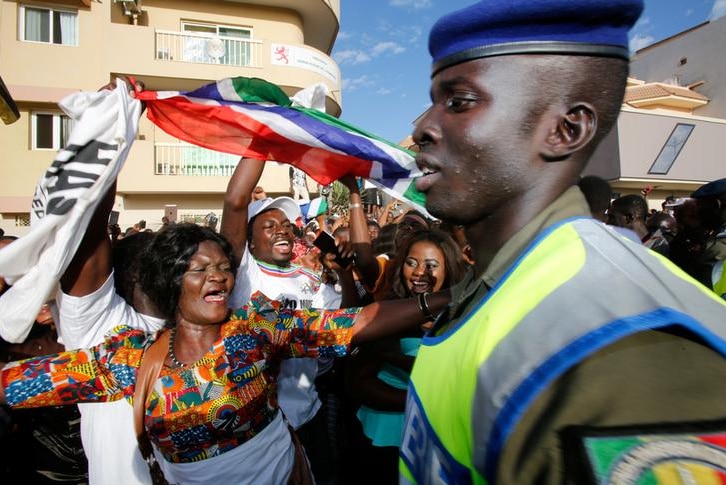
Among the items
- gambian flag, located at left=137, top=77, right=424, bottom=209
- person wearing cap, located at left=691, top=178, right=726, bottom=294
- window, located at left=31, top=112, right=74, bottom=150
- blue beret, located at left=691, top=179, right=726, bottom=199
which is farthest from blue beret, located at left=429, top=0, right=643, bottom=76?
window, located at left=31, top=112, right=74, bottom=150

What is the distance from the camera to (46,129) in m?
13.7

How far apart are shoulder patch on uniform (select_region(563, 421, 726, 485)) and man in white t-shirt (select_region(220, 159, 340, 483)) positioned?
2.16 meters

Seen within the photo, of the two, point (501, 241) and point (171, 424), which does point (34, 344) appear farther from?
point (501, 241)

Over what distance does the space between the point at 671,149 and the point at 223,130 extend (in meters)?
29.5

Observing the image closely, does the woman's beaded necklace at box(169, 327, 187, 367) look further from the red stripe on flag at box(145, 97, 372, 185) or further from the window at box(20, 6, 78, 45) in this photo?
the window at box(20, 6, 78, 45)

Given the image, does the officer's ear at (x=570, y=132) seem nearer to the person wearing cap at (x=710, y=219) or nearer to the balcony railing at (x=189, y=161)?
the person wearing cap at (x=710, y=219)

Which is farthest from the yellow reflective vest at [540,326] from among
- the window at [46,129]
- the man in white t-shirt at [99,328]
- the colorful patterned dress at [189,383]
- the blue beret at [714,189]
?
the window at [46,129]

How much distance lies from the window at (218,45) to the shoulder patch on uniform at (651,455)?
53.8 feet

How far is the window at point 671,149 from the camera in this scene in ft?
82.0

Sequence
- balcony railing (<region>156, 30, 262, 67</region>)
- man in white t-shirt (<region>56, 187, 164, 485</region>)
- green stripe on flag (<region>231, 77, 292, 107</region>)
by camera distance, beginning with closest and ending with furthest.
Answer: man in white t-shirt (<region>56, 187, 164, 485</region>), green stripe on flag (<region>231, 77, 292, 107</region>), balcony railing (<region>156, 30, 262, 67</region>)

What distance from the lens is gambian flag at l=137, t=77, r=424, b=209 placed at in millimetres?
2781

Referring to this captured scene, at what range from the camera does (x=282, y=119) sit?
282 centimetres

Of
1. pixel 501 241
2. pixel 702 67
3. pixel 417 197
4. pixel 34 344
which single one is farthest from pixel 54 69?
pixel 702 67

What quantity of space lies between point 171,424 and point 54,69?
1574cm
